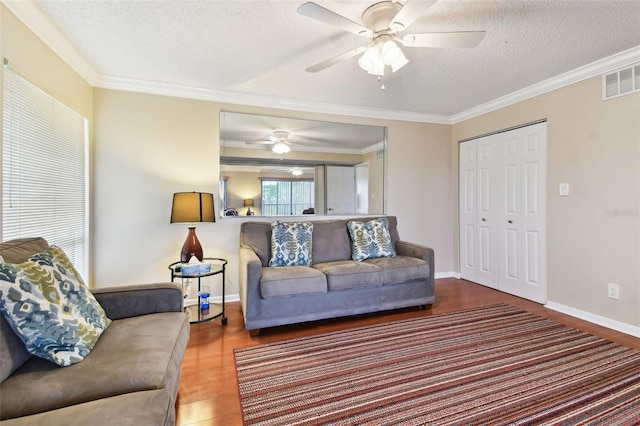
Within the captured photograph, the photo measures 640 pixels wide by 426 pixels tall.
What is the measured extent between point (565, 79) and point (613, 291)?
6.52ft

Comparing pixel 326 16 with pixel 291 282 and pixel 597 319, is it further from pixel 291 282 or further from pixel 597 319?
pixel 597 319

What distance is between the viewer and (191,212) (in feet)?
8.83

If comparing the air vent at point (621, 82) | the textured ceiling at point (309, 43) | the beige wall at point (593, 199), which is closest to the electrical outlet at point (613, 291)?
the beige wall at point (593, 199)

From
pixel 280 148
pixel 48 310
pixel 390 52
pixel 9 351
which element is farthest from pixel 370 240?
pixel 9 351

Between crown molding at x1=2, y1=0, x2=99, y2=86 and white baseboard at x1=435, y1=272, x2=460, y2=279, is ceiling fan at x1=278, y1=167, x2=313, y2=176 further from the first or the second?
white baseboard at x1=435, y1=272, x2=460, y2=279

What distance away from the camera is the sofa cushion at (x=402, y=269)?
2850mm

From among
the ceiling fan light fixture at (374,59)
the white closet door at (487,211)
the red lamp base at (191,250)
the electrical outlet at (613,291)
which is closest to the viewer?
the ceiling fan light fixture at (374,59)

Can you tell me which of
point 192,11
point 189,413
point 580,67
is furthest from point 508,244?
point 192,11

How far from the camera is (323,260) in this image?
3205mm

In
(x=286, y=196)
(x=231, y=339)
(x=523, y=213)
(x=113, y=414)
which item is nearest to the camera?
(x=113, y=414)

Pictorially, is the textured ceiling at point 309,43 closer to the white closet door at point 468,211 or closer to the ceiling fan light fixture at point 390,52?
the ceiling fan light fixture at point 390,52

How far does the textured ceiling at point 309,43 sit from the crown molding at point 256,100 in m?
0.07

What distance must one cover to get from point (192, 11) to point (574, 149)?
3438mm

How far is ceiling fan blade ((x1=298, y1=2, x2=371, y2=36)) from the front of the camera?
1.52 m
